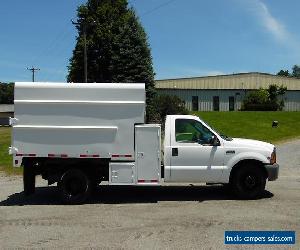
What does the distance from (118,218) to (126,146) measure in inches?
79.7

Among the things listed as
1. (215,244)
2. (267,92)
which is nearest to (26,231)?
(215,244)

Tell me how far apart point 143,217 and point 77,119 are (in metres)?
2.91

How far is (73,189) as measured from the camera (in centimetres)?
1140

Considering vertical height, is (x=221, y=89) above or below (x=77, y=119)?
above

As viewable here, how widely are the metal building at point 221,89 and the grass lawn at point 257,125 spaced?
22.4m

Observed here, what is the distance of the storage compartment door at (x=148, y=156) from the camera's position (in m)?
11.2

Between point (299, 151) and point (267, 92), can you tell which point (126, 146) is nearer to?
point (299, 151)

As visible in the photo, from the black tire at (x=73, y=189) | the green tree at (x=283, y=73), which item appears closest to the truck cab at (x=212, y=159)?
the black tire at (x=73, y=189)

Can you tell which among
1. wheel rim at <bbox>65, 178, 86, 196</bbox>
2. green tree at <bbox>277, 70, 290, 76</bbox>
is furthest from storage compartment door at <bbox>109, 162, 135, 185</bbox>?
green tree at <bbox>277, 70, 290, 76</bbox>

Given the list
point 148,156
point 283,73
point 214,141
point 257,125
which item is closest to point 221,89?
point 257,125

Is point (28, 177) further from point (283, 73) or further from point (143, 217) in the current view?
point (283, 73)

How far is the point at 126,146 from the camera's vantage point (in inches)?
440

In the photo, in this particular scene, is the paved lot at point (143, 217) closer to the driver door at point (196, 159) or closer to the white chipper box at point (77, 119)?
the driver door at point (196, 159)

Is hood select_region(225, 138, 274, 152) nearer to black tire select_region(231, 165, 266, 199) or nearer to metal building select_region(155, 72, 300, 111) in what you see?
black tire select_region(231, 165, 266, 199)
